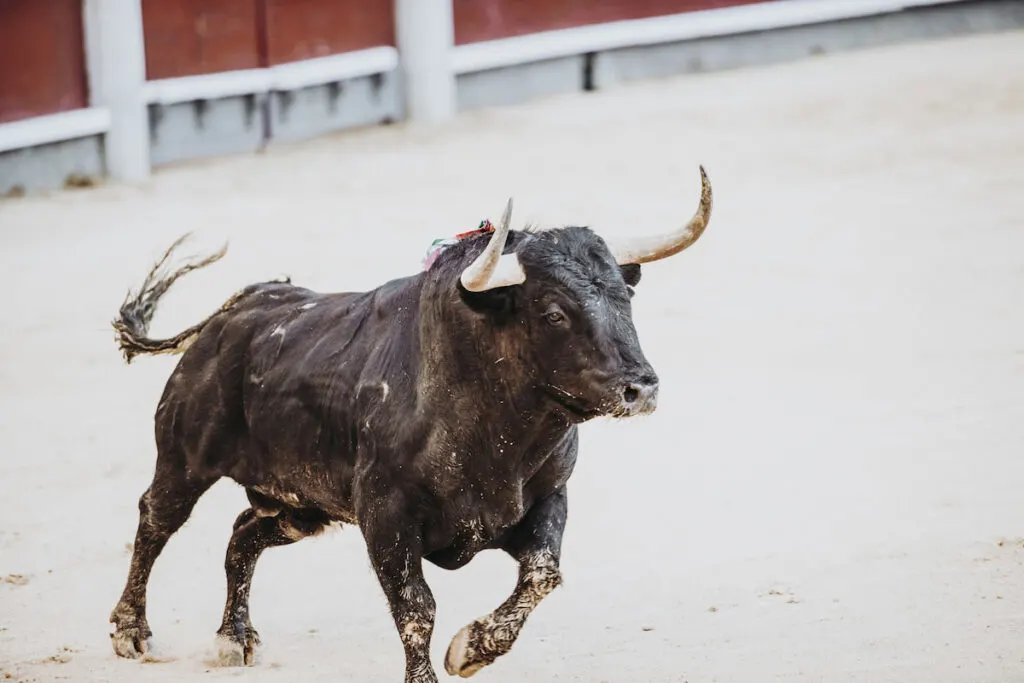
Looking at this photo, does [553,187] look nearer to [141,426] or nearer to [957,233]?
[957,233]

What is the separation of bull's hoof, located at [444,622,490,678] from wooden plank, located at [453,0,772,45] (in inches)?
412

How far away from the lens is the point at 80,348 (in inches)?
360

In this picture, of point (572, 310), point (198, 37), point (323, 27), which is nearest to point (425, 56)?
point (323, 27)

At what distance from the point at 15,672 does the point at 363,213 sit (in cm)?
644

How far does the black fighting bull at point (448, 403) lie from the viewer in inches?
173

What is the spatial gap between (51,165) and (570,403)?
804cm

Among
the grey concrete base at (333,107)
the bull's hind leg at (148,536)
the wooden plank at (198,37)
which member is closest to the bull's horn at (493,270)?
the bull's hind leg at (148,536)

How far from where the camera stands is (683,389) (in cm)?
838

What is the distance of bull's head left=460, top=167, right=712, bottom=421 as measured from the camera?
168 inches

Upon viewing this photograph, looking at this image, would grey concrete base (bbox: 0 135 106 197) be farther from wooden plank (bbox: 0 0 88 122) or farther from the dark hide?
the dark hide

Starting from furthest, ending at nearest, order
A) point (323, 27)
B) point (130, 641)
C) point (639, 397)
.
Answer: point (323, 27), point (130, 641), point (639, 397)

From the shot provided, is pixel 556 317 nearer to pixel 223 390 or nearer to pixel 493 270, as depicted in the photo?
pixel 493 270

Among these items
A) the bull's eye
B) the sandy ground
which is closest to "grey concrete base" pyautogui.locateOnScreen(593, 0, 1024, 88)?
the sandy ground

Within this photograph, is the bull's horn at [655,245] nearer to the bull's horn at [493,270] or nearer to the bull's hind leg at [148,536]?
the bull's horn at [493,270]
